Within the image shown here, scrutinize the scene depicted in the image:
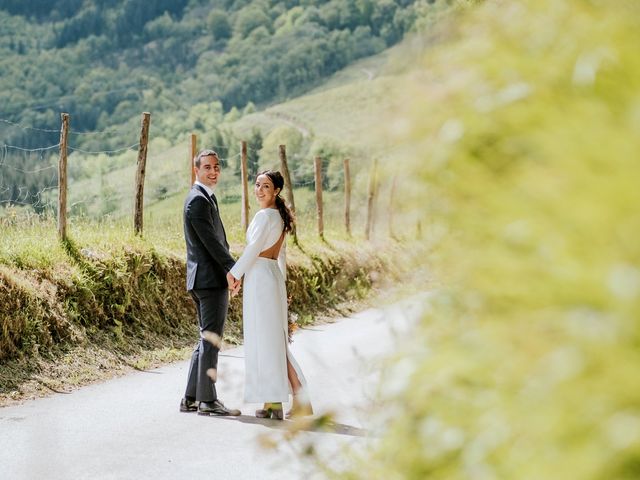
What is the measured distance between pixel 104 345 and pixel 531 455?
33.7 feet

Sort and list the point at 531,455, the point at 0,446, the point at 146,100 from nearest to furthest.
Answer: the point at 531,455
the point at 0,446
the point at 146,100

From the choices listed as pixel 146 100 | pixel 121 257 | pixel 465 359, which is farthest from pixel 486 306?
pixel 146 100

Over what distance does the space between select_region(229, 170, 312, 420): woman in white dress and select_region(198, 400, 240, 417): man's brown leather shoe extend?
0.18m

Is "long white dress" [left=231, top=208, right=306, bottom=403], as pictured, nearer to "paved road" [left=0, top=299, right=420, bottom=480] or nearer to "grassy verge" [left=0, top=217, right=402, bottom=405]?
"paved road" [left=0, top=299, right=420, bottom=480]

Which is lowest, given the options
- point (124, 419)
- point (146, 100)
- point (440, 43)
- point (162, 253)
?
point (124, 419)

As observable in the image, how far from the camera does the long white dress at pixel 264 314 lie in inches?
348

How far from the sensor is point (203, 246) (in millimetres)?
9180

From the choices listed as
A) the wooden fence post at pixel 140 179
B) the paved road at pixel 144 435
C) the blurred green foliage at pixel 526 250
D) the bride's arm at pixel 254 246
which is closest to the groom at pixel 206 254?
the bride's arm at pixel 254 246

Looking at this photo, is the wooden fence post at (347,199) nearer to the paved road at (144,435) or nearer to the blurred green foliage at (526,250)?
the paved road at (144,435)

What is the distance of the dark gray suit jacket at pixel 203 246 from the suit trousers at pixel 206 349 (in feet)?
0.34

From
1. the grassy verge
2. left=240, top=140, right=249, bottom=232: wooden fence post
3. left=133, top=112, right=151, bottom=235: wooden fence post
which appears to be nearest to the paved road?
the grassy verge

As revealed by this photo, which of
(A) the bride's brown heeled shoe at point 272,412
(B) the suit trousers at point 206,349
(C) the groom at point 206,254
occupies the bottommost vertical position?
(A) the bride's brown heeled shoe at point 272,412

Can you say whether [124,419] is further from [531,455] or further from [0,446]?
[531,455]

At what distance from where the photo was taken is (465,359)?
1.88 metres
